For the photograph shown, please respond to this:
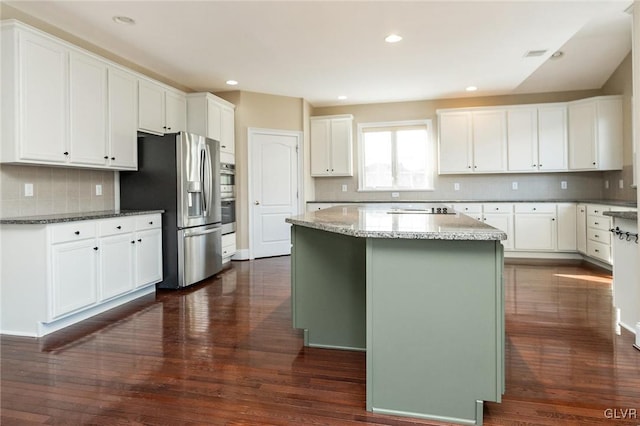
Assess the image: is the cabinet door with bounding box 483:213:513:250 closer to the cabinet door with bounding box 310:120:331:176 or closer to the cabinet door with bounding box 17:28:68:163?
the cabinet door with bounding box 310:120:331:176

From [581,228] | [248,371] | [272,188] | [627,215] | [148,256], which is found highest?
[272,188]

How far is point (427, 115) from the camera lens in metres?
6.41

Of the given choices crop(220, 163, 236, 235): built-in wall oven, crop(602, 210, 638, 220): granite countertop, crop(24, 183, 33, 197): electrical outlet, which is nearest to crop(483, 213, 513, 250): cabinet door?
crop(602, 210, 638, 220): granite countertop

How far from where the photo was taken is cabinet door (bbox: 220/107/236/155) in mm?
5477

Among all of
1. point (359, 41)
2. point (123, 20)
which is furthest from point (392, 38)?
point (123, 20)

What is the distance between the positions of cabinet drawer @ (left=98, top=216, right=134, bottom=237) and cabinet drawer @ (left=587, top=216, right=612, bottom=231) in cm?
533

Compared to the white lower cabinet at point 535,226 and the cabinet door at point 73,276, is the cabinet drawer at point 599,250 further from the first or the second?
the cabinet door at point 73,276

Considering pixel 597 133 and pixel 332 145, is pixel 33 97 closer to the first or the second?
pixel 332 145

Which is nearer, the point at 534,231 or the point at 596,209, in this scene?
the point at 596,209

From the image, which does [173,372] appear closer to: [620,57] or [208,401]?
[208,401]

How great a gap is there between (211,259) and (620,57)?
5948 millimetres

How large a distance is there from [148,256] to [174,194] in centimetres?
70

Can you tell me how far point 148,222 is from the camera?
3.88 m

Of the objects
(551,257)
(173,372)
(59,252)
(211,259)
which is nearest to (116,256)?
(59,252)
